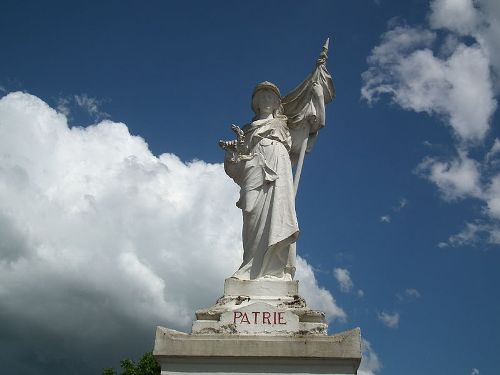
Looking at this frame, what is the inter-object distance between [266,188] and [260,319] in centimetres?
268

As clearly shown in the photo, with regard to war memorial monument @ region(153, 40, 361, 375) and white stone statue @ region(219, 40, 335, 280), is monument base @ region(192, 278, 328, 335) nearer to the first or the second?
war memorial monument @ region(153, 40, 361, 375)

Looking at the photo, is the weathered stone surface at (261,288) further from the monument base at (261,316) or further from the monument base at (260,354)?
the monument base at (260,354)

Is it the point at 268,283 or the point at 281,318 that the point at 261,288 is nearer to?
the point at 268,283

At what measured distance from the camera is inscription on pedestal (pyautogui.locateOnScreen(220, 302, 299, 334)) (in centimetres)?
775

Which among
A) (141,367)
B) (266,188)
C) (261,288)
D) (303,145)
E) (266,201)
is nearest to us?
(261,288)

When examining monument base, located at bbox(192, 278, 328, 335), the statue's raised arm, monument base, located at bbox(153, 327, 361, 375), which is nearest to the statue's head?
the statue's raised arm

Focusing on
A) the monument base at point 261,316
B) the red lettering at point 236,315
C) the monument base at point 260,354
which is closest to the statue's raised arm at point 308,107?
the monument base at point 261,316

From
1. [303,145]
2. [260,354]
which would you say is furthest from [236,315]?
[303,145]

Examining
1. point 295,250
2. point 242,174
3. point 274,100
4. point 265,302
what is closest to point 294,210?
point 295,250

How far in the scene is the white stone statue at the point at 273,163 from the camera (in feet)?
29.6

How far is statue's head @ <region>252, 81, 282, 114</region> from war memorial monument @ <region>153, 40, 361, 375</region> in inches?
0.8

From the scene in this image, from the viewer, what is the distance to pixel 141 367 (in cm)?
3231

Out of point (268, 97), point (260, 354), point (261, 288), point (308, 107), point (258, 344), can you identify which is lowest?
point (260, 354)

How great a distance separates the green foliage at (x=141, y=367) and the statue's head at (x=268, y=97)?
24882 millimetres
